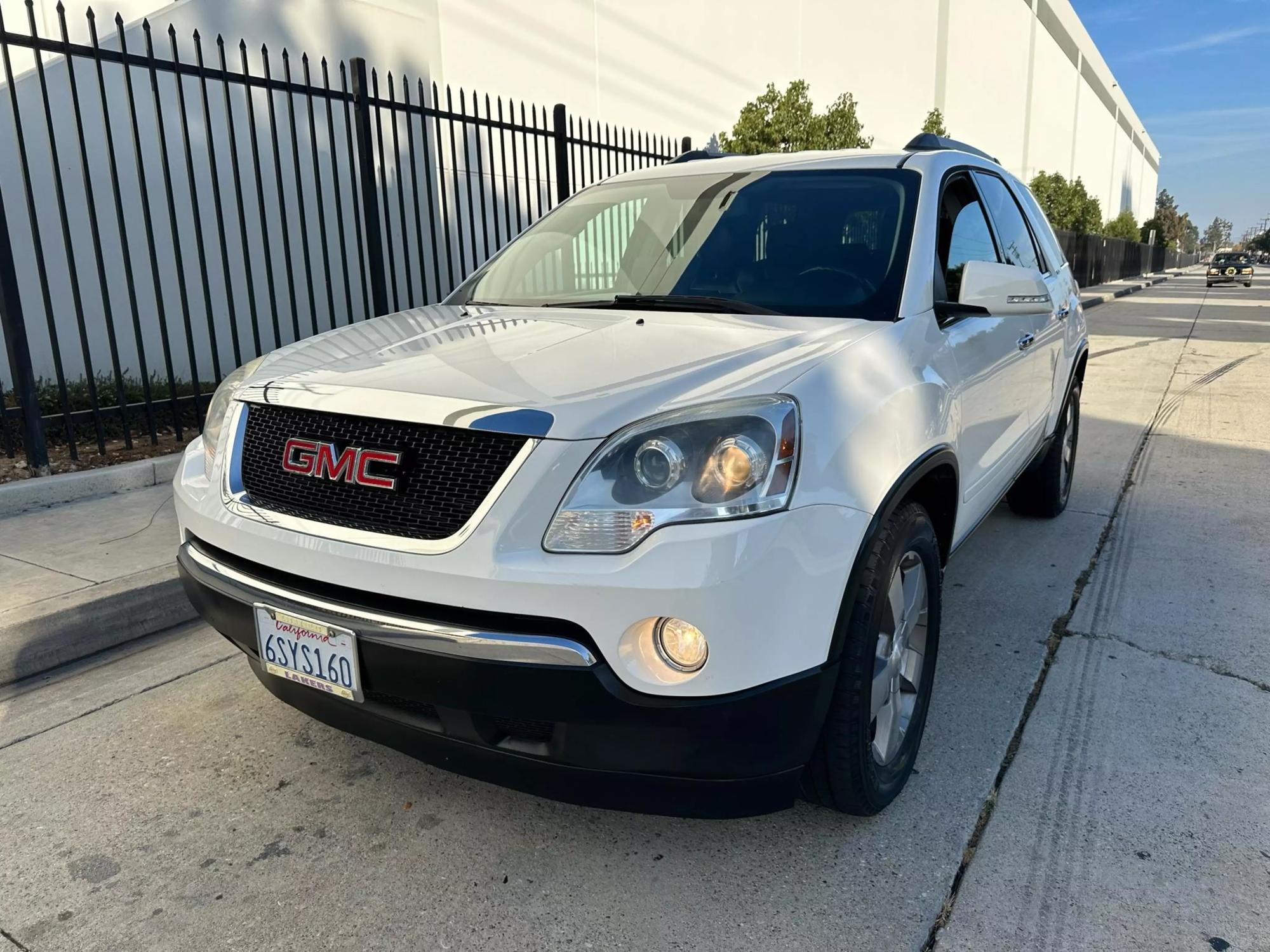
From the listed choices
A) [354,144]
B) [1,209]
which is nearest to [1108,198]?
[354,144]

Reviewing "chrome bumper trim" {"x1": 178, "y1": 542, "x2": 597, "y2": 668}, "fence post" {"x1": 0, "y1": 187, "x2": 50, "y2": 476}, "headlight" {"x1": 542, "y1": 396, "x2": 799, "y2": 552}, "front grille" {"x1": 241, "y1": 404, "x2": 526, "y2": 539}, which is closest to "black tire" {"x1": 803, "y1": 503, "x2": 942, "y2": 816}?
"headlight" {"x1": 542, "y1": 396, "x2": 799, "y2": 552}

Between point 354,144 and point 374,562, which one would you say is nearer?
point 374,562

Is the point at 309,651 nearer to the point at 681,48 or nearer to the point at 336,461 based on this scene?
the point at 336,461

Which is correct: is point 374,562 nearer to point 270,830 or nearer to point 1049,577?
point 270,830

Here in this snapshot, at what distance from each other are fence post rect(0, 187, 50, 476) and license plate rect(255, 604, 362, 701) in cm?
394

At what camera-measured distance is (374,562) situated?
79.4 inches

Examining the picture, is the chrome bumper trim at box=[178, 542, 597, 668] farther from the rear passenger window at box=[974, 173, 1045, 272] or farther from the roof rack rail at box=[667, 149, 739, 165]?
the rear passenger window at box=[974, 173, 1045, 272]

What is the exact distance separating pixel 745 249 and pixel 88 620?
291 centimetres

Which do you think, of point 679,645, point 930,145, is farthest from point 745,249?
point 679,645

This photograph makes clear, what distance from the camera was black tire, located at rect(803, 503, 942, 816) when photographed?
2078mm

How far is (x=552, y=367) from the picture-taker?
7.34 ft

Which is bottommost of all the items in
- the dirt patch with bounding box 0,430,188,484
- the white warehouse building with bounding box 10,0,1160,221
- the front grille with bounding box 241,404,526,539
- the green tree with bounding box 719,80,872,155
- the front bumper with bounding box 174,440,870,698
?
the dirt patch with bounding box 0,430,188,484

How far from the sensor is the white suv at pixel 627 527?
1.84 metres

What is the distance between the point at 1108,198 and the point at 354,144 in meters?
67.2
